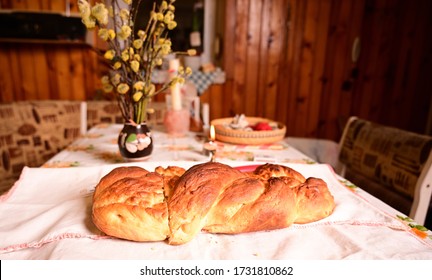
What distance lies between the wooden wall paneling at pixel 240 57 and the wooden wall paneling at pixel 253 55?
3 cm

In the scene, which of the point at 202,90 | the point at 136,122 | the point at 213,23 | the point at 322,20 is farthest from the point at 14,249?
the point at 322,20

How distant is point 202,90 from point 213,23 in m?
0.84

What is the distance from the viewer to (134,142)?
0.98 m

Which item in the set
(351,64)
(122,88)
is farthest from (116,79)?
(351,64)

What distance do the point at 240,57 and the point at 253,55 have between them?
0.15 m

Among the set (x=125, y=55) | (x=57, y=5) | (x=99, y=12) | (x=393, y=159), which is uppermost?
(x=57, y=5)

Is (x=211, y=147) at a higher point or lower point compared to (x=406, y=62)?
lower

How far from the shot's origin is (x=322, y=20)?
127 inches

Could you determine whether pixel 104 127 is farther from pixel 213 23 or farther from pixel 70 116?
pixel 213 23

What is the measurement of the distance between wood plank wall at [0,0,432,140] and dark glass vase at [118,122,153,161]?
2139mm

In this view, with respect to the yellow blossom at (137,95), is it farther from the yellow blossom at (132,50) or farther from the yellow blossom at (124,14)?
the yellow blossom at (124,14)

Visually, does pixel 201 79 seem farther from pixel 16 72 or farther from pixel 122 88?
pixel 122 88

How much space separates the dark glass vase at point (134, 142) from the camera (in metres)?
0.98

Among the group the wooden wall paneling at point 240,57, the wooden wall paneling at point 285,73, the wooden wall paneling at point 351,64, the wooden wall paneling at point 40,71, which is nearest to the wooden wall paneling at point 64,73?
the wooden wall paneling at point 40,71
